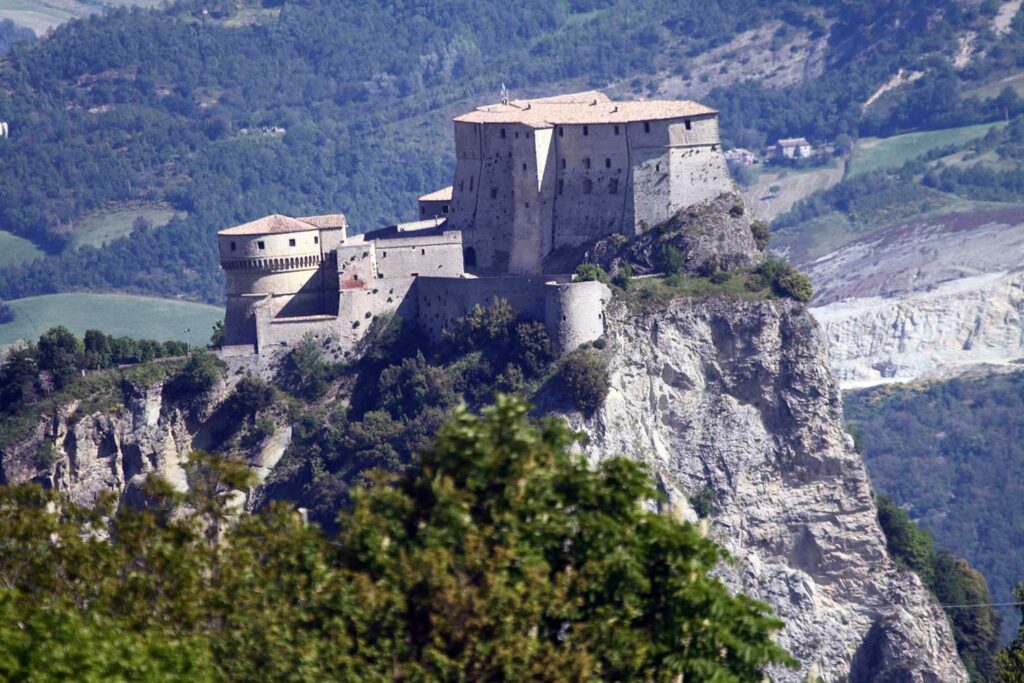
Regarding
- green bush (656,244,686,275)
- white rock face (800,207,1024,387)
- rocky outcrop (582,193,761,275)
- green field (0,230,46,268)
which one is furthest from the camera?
green field (0,230,46,268)

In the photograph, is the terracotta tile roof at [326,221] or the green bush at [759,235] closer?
the terracotta tile roof at [326,221]

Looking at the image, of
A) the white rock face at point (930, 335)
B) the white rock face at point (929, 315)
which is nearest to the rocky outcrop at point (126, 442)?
the white rock face at point (930, 335)

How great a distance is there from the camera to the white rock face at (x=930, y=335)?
15050 centimetres

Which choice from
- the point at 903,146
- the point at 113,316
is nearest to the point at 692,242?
the point at 113,316

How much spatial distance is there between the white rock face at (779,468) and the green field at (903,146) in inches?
4639

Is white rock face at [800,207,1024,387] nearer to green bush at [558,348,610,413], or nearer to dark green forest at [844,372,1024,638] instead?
dark green forest at [844,372,1024,638]

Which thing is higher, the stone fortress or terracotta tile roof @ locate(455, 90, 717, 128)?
terracotta tile roof @ locate(455, 90, 717, 128)

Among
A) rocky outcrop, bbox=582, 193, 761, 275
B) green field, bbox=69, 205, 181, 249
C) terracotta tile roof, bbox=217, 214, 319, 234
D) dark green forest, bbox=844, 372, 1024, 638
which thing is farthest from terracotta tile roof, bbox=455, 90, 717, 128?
green field, bbox=69, 205, 181, 249

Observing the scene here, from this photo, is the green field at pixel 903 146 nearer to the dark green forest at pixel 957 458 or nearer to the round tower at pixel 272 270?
the dark green forest at pixel 957 458

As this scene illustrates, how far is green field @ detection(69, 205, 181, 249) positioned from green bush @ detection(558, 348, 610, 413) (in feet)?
352

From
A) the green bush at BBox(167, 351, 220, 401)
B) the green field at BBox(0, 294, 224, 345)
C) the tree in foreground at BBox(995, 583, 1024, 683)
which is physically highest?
the green bush at BBox(167, 351, 220, 401)

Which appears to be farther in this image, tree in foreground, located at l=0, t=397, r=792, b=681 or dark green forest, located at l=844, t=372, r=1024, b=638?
dark green forest, located at l=844, t=372, r=1024, b=638

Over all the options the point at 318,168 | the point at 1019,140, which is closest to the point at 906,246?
the point at 1019,140

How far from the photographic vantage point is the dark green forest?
125938mm
